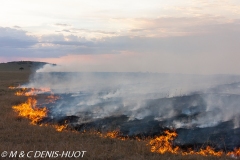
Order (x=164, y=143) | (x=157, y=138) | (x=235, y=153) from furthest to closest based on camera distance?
(x=157, y=138) < (x=164, y=143) < (x=235, y=153)

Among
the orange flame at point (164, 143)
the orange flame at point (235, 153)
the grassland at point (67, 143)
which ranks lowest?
the orange flame at point (235, 153)

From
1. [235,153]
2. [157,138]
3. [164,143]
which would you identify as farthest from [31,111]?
[235,153]

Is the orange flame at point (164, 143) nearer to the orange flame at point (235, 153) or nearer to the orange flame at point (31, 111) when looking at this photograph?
the orange flame at point (235, 153)

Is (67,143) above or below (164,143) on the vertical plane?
above

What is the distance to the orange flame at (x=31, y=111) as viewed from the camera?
23633 mm

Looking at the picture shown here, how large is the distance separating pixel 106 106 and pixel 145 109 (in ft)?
14.3

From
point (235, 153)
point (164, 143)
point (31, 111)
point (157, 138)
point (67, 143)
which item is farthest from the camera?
point (31, 111)

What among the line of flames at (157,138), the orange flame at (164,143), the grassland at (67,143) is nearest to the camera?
the grassland at (67,143)

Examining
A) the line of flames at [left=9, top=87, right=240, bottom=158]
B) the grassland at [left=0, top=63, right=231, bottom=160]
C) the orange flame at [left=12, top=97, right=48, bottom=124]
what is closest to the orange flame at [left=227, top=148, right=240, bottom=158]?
the line of flames at [left=9, top=87, right=240, bottom=158]

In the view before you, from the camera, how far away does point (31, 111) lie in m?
26.5

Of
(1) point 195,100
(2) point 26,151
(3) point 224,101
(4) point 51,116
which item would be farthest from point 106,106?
(2) point 26,151

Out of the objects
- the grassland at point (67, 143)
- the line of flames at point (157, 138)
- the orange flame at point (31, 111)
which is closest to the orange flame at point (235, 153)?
the line of flames at point (157, 138)

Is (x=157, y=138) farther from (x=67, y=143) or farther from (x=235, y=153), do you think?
(x=67, y=143)

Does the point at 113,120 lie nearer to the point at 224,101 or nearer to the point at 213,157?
the point at 213,157
